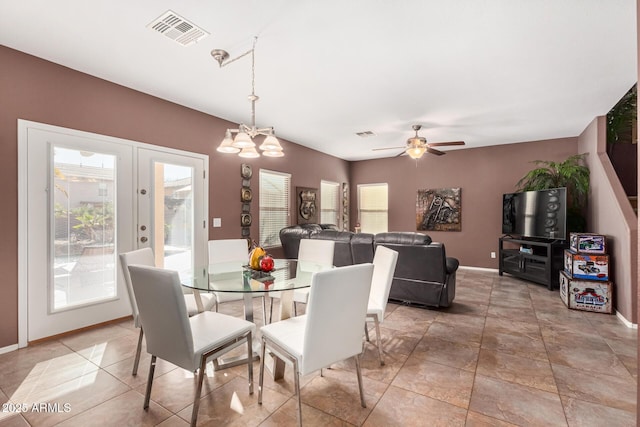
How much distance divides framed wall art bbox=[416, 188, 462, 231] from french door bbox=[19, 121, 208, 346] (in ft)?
16.9

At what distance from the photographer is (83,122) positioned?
10.0 ft

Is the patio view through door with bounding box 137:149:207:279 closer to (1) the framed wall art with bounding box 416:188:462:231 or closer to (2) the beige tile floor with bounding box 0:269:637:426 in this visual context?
(2) the beige tile floor with bounding box 0:269:637:426

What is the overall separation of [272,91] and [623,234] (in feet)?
14.2

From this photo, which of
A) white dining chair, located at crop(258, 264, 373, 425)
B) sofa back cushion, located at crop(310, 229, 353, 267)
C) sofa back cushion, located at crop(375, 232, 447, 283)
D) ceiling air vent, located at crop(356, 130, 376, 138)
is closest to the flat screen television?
sofa back cushion, located at crop(375, 232, 447, 283)

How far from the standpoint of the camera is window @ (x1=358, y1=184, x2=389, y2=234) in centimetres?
763

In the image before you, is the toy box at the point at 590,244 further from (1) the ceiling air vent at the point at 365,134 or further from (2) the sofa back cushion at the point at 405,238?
(1) the ceiling air vent at the point at 365,134

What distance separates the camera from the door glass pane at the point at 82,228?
2.92 metres

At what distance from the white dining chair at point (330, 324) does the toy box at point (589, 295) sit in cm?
345

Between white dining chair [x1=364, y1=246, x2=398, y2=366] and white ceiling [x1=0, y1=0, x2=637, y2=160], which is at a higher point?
white ceiling [x1=0, y1=0, x2=637, y2=160]

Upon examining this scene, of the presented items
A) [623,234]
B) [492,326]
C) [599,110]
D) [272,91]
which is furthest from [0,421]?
[599,110]

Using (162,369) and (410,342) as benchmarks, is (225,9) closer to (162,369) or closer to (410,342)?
(162,369)

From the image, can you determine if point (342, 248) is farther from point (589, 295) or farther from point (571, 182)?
point (571, 182)

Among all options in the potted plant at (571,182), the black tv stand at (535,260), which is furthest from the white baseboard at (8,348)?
the potted plant at (571,182)

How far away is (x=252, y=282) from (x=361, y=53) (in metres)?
2.18
